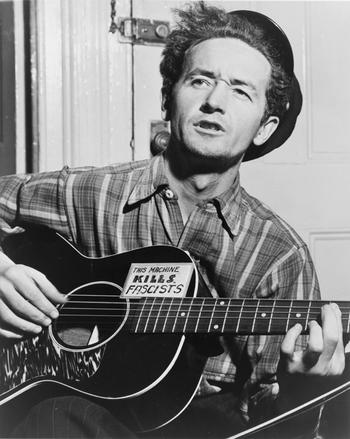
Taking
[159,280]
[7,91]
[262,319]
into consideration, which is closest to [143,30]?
[7,91]

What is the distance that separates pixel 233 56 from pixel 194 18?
12cm

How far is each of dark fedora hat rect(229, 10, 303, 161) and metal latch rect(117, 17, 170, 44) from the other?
13 cm

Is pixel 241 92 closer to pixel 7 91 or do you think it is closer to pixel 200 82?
pixel 200 82

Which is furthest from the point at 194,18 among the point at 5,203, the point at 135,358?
the point at 135,358

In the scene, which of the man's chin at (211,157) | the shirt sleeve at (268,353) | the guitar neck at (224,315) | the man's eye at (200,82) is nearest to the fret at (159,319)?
the guitar neck at (224,315)

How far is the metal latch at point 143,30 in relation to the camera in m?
1.15

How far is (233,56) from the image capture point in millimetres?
1073

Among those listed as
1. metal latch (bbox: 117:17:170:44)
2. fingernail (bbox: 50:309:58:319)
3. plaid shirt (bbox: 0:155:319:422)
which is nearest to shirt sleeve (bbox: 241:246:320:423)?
plaid shirt (bbox: 0:155:319:422)

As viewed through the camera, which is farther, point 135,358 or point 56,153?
point 56,153

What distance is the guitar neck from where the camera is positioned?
0.98m

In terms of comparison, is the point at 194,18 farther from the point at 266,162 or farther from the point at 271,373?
the point at 271,373

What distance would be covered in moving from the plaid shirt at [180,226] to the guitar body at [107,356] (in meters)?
0.04

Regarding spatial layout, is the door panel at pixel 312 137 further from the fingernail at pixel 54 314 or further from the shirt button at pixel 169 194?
the fingernail at pixel 54 314

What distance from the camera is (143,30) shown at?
3.79 ft
